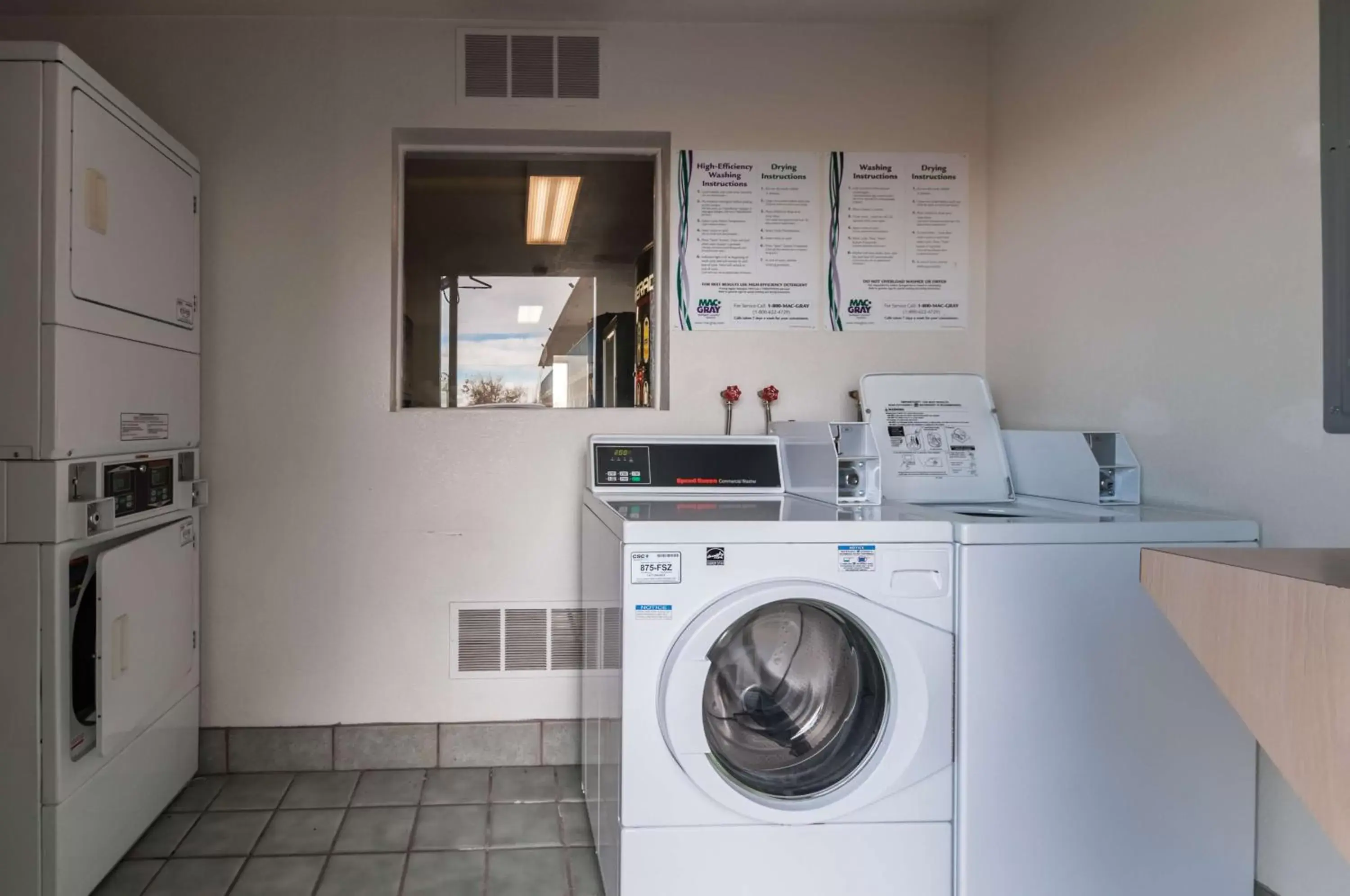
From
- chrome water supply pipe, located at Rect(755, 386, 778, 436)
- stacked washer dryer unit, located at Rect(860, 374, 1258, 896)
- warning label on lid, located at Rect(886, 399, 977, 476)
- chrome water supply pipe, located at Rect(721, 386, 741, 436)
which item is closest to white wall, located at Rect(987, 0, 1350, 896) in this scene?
stacked washer dryer unit, located at Rect(860, 374, 1258, 896)

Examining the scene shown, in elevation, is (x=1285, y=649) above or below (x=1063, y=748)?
above

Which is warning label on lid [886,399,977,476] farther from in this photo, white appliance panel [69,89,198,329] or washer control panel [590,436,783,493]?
white appliance panel [69,89,198,329]

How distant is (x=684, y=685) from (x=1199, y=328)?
1.42 metres

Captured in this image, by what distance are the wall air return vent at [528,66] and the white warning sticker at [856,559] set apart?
1.88m

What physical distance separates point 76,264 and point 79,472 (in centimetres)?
46

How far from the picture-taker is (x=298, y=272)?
8.98 ft

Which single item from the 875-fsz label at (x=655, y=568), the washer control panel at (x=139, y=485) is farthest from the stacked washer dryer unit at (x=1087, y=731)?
the washer control panel at (x=139, y=485)

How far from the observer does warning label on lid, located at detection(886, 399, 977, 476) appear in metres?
2.48

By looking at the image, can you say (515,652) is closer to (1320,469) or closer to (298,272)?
(298,272)

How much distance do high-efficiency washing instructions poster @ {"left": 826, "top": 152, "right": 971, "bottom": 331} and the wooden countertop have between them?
1.98 m

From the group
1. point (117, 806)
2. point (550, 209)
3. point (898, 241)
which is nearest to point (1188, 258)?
point (898, 241)

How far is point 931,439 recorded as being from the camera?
253 centimetres

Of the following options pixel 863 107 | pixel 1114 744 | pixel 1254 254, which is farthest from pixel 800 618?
pixel 863 107

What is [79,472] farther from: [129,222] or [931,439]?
[931,439]
